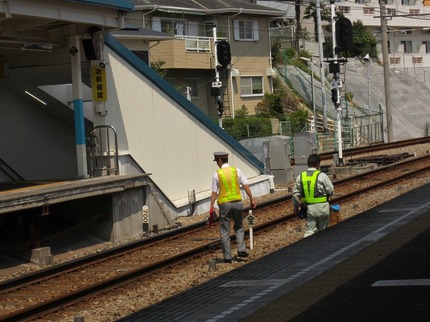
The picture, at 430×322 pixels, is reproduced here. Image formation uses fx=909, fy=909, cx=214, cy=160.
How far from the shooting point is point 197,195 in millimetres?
22016

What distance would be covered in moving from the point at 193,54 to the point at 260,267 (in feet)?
118

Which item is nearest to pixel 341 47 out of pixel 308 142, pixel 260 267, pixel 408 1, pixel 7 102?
pixel 308 142

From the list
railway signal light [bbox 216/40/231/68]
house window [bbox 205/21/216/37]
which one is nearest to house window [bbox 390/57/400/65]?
house window [bbox 205/21/216/37]

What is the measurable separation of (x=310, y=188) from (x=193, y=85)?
3575cm

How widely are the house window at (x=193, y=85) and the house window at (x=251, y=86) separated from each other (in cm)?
283

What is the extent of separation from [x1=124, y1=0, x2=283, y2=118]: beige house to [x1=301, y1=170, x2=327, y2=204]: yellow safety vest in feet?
102

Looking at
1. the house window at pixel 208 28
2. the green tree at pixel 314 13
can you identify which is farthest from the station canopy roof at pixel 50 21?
the green tree at pixel 314 13

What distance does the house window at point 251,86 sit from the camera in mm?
50719

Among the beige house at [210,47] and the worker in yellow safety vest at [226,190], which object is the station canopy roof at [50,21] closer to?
the worker in yellow safety vest at [226,190]

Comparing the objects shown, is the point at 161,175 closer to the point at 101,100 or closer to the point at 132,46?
the point at 101,100

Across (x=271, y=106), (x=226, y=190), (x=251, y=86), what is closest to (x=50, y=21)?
(x=226, y=190)

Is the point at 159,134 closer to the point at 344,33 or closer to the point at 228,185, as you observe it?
the point at 228,185

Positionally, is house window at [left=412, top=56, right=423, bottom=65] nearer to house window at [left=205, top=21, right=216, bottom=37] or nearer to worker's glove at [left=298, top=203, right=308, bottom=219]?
house window at [left=205, top=21, right=216, bottom=37]

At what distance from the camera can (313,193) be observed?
13.4m
